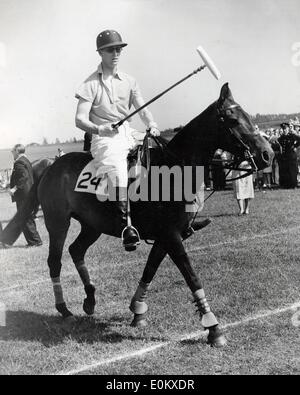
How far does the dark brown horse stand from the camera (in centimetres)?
585

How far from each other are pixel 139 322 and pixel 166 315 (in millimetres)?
352

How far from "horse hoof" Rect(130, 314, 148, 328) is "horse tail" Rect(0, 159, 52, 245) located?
2.16m

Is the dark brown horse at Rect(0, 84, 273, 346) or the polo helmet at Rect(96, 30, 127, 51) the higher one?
the polo helmet at Rect(96, 30, 127, 51)

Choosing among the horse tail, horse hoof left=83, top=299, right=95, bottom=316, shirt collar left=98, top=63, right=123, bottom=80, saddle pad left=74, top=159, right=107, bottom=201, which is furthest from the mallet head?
horse hoof left=83, top=299, right=95, bottom=316

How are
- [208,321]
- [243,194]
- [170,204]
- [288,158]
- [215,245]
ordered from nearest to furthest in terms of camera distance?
[208,321] < [170,204] < [215,245] < [243,194] < [288,158]

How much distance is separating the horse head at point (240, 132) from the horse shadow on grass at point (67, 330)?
2132mm

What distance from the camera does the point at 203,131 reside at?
608 centimetres

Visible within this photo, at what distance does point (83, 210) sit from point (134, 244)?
984 millimetres

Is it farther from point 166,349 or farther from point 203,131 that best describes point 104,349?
point 203,131

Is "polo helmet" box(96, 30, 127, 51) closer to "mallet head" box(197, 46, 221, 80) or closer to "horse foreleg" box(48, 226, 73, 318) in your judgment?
"mallet head" box(197, 46, 221, 80)

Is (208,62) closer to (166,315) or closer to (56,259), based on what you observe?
(166,315)

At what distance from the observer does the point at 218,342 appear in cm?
573

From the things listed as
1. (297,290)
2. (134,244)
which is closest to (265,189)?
(297,290)

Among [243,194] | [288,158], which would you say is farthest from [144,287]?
[288,158]
